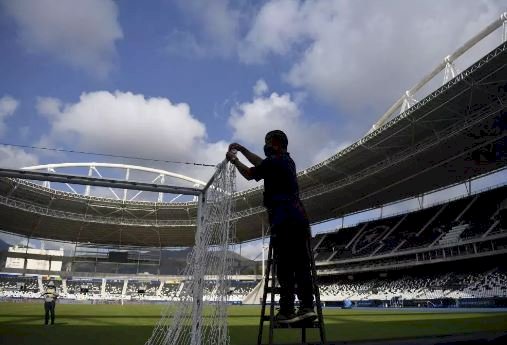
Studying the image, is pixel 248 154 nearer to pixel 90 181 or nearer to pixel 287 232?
pixel 287 232

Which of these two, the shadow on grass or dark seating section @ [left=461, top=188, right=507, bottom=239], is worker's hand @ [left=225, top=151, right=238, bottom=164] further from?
dark seating section @ [left=461, top=188, right=507, bottom=239]

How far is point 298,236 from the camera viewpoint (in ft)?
9.46

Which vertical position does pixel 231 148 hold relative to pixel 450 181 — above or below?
below

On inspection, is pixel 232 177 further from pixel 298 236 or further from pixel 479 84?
pixel 479 84

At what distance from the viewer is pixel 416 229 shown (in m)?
38.9

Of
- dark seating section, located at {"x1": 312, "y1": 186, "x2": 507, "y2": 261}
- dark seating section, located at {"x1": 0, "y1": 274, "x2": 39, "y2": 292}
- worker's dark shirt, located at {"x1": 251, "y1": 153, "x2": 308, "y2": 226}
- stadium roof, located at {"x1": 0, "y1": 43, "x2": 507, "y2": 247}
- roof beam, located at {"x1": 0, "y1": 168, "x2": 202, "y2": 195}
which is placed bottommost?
dark seating section, located at {"x1": 0, "y1": 274, "x2": 39, "y2": 292}

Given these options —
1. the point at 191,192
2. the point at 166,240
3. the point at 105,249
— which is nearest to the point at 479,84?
the point at 191,192

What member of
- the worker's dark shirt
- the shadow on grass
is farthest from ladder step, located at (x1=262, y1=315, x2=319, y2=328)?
the shadow on grass

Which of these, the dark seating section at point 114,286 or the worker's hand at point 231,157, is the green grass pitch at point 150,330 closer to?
the worker's hand at point 231,157

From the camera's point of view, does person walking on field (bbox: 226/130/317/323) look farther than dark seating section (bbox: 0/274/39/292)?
No

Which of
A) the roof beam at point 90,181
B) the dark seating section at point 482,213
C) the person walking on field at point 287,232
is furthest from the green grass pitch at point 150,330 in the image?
the dark seating section at point 482,213

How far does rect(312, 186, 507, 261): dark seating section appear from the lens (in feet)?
108

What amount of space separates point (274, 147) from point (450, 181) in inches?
1485

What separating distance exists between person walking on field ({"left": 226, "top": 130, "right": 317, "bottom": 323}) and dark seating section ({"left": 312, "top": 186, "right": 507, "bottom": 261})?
31.3m
